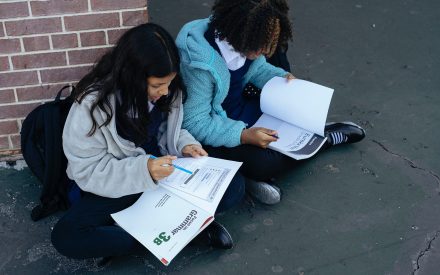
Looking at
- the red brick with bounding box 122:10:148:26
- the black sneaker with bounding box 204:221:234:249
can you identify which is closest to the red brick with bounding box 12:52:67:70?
the red brick with bounding box 122:10:148:26

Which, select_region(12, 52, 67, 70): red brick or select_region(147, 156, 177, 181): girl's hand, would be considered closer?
select_region(147, 156, 177, 181): girl's hand

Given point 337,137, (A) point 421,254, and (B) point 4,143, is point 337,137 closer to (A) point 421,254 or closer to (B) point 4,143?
(A) point 421,254

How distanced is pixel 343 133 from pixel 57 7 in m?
1.59

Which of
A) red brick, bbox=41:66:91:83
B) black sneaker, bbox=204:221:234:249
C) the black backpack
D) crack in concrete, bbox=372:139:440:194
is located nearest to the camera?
the black backpack

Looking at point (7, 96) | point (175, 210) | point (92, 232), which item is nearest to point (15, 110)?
point (7, 96)

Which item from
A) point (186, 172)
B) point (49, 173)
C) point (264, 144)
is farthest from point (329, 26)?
point (49, 173)

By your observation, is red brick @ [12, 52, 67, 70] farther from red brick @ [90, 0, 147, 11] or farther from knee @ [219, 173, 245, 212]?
knee @ [219, 173, 245, 212]

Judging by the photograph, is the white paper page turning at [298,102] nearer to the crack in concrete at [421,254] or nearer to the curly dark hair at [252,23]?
the curly dark hair at [252,23]

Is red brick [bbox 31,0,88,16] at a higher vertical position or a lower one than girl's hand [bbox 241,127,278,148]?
higher

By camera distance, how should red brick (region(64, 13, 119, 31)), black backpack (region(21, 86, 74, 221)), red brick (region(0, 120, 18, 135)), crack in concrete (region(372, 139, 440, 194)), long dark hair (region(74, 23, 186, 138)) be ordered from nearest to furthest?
long dark hair (region(74, 23, 186, 138)) → black backpack (region(21, 86, 74, 221)) → red brick (region(64, 13, 119, 31)) → red brick (region(0, 120, 18, 135)) → crack in concrete (region(372, 139, 440, 194))

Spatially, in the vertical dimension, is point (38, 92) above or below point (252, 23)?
below

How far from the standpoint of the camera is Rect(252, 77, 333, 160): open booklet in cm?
280

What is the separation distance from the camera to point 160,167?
224cm

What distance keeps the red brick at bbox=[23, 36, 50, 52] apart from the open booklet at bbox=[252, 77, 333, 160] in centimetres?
107
